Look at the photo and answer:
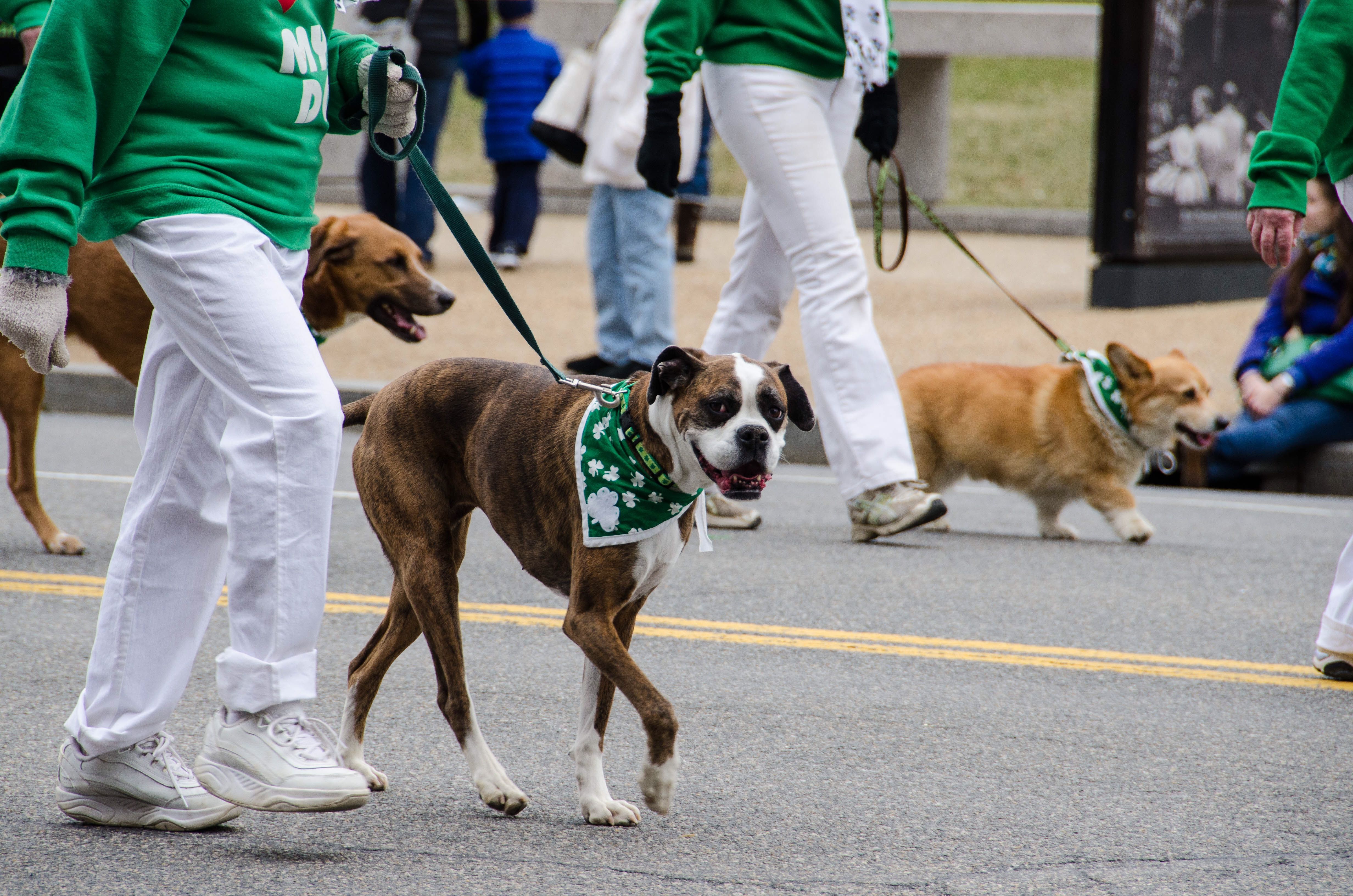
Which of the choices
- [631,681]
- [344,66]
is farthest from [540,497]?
[344,66]

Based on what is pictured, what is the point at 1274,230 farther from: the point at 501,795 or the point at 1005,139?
the point at 1005,139

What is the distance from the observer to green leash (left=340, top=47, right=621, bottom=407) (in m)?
3.43

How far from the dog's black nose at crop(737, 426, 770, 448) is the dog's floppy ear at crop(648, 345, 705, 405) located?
7.1 inches

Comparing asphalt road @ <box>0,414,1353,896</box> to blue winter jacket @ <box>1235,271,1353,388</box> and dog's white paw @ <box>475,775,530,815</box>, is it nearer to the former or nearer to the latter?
dog's white paw @ <box>475,775,530,815</box>

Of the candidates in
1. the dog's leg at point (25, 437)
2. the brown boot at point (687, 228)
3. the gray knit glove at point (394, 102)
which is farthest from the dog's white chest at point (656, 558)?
the brown boot at point (687, 228)

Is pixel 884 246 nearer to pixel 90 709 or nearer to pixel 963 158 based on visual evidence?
pixel 963 158

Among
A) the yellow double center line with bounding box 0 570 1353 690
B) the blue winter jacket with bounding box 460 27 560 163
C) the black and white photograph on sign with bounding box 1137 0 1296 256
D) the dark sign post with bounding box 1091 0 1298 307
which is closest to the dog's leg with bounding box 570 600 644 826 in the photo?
the yellow double center line with bounding box 0 570 1353 690

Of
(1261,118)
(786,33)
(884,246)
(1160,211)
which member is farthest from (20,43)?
(884,246)

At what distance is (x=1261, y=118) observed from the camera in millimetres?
13500

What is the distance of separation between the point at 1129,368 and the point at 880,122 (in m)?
1.86

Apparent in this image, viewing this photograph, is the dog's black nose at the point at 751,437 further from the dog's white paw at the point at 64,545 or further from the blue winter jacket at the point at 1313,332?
the blue winter jacket at the point at 1313,332

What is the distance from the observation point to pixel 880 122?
22.0 feet

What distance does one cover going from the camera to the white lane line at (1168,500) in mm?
7711

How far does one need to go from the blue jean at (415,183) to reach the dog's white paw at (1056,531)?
660 cm
